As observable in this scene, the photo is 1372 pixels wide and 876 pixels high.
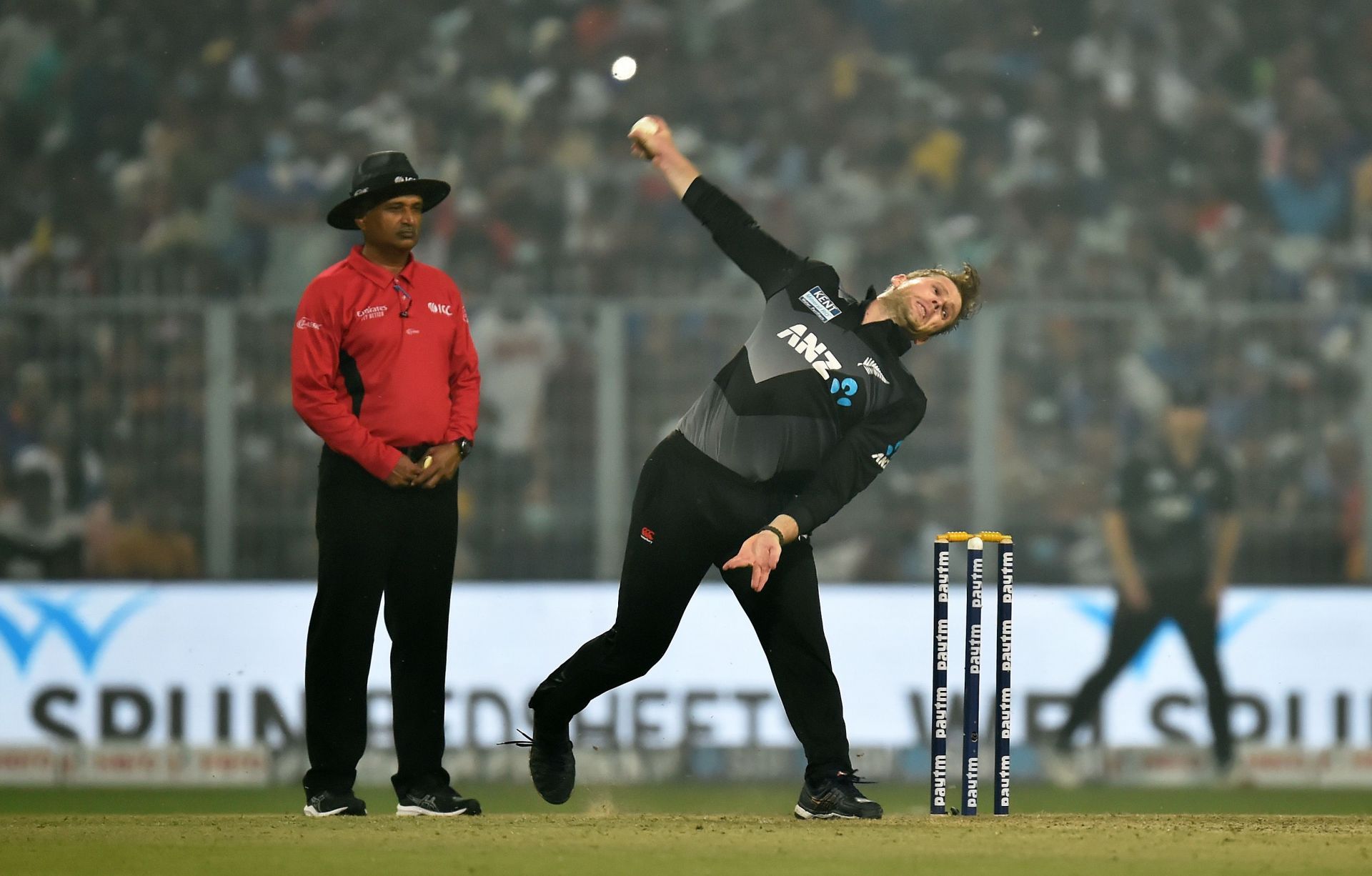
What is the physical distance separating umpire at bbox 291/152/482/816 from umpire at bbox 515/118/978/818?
0.55 meters

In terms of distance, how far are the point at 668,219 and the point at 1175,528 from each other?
3648 mm

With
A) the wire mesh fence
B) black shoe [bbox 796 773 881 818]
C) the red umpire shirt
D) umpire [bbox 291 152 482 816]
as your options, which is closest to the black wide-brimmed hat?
umpire [bbox 291 152 482 816]

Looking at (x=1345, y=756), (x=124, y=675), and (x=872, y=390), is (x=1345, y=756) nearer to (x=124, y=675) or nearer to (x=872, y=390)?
(x=872, y=390)

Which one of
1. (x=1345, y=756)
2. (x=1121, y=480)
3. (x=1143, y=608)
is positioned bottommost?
(x=1345, y=756)

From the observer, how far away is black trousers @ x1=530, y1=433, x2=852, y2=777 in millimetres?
5230

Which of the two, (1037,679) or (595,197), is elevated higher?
(595,197)

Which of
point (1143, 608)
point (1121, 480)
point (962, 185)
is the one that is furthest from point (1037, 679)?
point (962, 185)

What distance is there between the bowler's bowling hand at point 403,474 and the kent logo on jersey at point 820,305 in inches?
47.6

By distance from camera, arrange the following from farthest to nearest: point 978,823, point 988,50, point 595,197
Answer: point 988,50 < point 595,197 < point 978,823

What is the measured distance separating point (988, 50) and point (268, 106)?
4.56 metres

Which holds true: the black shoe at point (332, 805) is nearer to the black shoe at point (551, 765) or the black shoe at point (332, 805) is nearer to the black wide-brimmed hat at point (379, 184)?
the black shoe at point (551, 765)

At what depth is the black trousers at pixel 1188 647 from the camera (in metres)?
8.42

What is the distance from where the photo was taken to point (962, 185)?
452 inches

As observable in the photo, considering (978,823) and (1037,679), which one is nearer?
(978,823)
